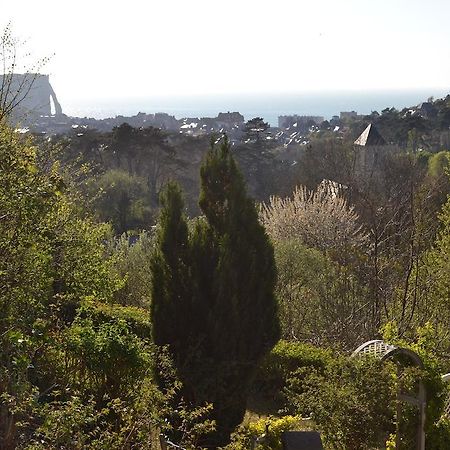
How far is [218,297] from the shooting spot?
7508mm

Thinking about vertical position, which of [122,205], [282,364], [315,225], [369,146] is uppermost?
[369,146]

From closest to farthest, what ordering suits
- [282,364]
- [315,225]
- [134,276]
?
[282,364], [134,276], [315,225]

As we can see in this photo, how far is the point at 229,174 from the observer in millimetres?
8141

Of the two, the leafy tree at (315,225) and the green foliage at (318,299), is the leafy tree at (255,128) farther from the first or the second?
the green foliage at (318,299)

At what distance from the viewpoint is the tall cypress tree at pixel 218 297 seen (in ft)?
24.5

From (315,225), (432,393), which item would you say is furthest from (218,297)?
(315,225)

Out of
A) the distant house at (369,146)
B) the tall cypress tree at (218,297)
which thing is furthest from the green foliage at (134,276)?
the distant house at (369,146)

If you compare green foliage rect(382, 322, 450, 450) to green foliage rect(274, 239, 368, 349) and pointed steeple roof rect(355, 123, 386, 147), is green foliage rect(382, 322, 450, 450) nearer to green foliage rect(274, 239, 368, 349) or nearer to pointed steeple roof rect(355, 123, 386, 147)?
green foliage rect(274, 239, 368, 349)

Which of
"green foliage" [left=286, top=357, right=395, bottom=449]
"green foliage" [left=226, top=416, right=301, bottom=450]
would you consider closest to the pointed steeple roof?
"green foliage" [left=286, top=357, right=395, bottom=449]

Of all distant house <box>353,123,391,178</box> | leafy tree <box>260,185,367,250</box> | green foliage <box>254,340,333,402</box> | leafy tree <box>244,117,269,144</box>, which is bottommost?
green foliage <box>254,340,333,402</box>

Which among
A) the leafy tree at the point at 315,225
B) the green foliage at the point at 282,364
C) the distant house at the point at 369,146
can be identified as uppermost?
the distant house at the point at 369,146

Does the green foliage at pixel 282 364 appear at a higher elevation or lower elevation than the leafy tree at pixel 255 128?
lower

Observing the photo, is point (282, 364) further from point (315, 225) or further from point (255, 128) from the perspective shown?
point (255, 128)

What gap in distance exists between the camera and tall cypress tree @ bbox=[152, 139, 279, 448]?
7480 mm
